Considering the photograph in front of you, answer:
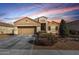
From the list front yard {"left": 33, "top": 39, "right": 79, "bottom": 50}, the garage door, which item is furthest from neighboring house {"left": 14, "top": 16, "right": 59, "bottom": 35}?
front yard {"left": 33, "top": 39, "right": 79, "bottom": 50}

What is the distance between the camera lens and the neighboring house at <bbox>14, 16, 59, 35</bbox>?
13.5 feet

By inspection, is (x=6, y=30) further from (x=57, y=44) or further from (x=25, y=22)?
(x=57, y=44)

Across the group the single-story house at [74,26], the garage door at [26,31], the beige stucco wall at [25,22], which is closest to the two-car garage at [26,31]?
the garage door at [26,31]

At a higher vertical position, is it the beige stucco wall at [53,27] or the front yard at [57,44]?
the beige stucco wall at [53,27]

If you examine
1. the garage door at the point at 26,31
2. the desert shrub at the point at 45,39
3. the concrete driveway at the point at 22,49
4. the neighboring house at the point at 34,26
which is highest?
the neighboring house at the point at 34,26

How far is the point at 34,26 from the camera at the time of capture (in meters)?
4.17

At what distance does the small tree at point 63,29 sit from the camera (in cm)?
415

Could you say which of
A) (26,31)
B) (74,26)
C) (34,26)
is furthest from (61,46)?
(26,31)

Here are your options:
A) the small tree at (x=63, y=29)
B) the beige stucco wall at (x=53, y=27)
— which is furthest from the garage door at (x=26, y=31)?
the small tree at (x=63, y=29)

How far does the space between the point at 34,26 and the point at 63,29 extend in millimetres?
675

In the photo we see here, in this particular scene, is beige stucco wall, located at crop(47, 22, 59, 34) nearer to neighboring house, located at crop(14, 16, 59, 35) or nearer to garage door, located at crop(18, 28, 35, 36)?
neighboring house, located at crop(14, 16, 59, 35)

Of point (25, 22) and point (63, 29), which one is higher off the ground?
point (25, 22)

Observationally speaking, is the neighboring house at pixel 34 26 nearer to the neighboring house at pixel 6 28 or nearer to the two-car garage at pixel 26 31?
the two-car garage at pixel 26 31

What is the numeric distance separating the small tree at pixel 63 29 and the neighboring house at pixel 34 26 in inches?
3.8
